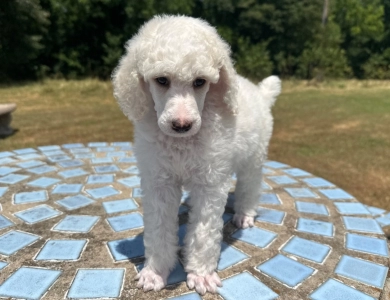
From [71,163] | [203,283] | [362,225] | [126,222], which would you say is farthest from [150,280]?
[71,163]

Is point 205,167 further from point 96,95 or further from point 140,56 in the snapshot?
point 96,95

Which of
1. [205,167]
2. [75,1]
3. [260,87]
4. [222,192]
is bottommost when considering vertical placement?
[222,192]

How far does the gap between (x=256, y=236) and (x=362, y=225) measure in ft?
3.70

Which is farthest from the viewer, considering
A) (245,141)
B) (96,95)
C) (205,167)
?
(96,95)

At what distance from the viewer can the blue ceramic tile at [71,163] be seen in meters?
5.13

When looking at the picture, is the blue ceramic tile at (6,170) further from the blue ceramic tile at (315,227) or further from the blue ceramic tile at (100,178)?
the blue ceramic tile at (315,227)

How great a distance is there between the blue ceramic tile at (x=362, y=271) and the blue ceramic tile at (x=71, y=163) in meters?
3.67

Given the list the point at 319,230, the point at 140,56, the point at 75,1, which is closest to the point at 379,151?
the point at 319,230

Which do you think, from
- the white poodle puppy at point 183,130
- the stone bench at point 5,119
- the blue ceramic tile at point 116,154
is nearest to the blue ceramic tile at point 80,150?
the blue ceramic tile at point 116,154

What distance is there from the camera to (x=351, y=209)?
13.1ft

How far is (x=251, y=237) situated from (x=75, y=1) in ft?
66.9

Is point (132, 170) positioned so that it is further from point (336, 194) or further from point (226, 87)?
point (226, 87)

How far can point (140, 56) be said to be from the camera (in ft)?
7.12

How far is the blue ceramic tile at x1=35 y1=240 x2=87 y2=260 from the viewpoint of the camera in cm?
297
